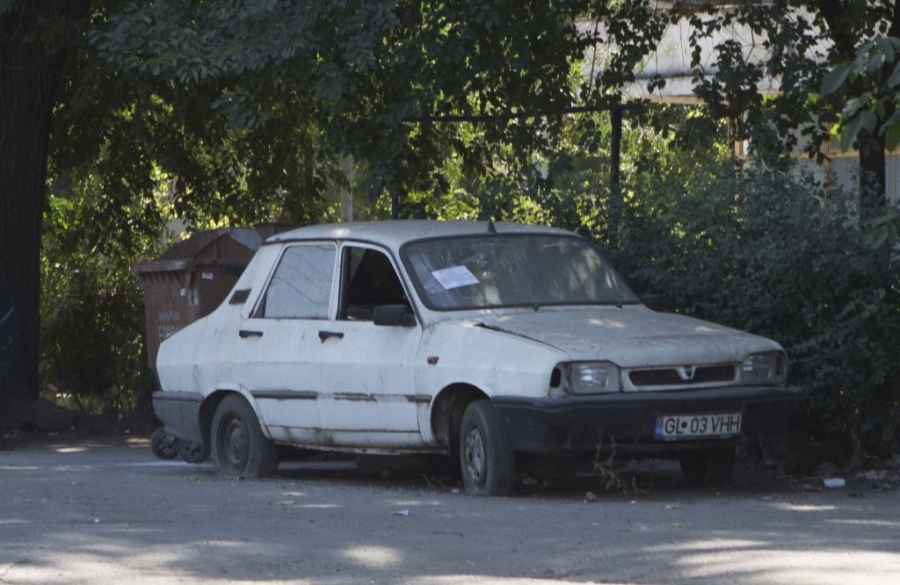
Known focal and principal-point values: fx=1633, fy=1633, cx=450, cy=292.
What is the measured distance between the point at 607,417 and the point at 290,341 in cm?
269

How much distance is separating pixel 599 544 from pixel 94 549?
7.20 feet

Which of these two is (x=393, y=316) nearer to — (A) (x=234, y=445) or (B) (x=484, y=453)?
(B) (x=484, y=453)

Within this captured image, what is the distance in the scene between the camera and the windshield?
10.0m

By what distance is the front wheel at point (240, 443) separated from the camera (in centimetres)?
1100

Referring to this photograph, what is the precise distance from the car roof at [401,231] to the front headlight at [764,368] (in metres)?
1.89

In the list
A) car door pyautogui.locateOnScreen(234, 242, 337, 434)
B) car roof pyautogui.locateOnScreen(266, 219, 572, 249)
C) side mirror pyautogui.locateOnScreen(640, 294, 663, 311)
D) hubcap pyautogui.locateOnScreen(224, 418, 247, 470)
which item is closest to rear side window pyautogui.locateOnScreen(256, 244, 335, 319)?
car door pyautogui.locateOnScreen(234, 242, 337, 434)

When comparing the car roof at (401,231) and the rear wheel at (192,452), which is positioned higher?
the car roof at (401,231)

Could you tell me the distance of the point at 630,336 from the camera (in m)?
9.20

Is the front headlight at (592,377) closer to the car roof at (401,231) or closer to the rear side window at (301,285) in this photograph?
the car roof at (401,231)

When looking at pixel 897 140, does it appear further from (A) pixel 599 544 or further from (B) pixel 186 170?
(B) pixel 186 170

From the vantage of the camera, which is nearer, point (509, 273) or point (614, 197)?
point (509, 273)

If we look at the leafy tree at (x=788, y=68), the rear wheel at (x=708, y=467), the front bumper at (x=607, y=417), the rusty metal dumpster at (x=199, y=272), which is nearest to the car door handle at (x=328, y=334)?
the front bumper at (x=607, y=417)

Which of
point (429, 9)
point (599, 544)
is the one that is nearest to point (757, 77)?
point (429, 9)

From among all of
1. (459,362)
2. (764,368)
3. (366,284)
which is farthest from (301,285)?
(764,368)
